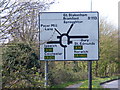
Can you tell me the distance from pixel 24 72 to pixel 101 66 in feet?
74.0

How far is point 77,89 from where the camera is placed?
13.8 meters

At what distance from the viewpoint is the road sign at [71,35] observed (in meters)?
9.72

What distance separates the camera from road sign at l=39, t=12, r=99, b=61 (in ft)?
31.9

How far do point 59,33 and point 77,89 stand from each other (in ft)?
16.7

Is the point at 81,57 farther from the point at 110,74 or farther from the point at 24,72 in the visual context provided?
the point at 110,74

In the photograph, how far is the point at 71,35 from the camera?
32.1ft

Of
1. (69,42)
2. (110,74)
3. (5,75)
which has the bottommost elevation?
(110,74)

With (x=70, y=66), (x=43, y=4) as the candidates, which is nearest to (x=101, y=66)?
(x=70, y=66)

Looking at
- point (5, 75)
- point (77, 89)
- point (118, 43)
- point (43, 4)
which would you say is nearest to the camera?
point (5, 75)

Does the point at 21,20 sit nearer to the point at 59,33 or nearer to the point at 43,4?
the point at 43,4

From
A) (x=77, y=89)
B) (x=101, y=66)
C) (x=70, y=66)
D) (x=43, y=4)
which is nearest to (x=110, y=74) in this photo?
(x=101, y=66)

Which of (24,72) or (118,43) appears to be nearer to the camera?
(24,72)

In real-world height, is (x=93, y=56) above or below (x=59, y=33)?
below

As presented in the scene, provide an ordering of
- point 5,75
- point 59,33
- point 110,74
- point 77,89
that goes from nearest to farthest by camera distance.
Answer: point 5,75 < point 59,33 < point 77,89 < point 110,74
